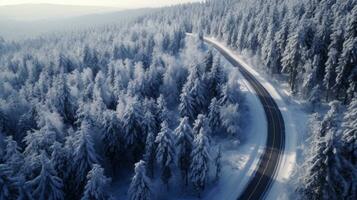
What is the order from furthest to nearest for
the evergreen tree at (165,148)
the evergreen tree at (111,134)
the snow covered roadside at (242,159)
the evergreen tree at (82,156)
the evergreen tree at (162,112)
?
the evergreen tree at (162,112)
the evergreen tree at (111,134)
the snow covered roadside at (242,159)
the evergreen tree at (165,148)
the evergreen tree at (82,156)

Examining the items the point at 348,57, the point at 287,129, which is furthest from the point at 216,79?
the point at 348,57

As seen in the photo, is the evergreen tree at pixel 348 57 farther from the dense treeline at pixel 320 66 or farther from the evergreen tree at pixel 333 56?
the evergreen tree at pixel 333 56

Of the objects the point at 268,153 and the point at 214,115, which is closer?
the point at 268,153

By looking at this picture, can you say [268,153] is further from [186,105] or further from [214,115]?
[186,105]

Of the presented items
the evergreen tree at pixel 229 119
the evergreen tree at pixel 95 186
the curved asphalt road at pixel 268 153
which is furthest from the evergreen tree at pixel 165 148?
the evergreen tree at pixel 229 119

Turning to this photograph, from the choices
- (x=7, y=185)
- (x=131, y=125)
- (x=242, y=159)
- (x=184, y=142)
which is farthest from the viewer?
(x=242, y=159)

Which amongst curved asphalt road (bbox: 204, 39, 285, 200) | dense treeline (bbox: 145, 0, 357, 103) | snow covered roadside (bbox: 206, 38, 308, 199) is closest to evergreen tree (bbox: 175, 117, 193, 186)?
→ curved asphalt road (bbox: 204, 39, 285, 200)

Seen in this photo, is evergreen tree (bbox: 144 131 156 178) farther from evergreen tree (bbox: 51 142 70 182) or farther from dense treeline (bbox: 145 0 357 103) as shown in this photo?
dense treeline (bbox: 145 0 357 103)

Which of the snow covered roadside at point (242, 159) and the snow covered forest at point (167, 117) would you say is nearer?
the snow covered forest at point (167, 117)
